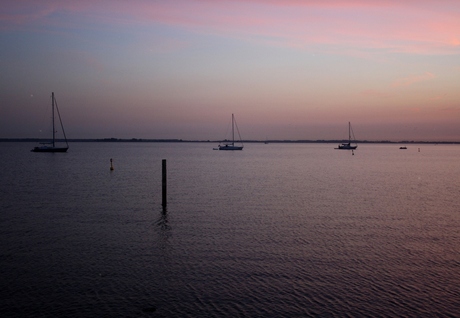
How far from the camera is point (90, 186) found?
1775 inches

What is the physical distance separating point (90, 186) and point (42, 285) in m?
32.3

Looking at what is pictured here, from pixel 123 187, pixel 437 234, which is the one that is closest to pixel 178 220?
pixel 437 234

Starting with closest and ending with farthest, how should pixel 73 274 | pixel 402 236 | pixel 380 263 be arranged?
pixel 73 274 < pixel 380 263 < pixel 402 236

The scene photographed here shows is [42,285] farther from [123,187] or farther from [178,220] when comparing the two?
[123,187]

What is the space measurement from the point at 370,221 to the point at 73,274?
58.9ft

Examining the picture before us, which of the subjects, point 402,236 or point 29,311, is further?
point 402,236

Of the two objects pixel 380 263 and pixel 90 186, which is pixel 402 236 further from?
pixel 90 186

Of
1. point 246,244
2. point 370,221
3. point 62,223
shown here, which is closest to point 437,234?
point 370,221

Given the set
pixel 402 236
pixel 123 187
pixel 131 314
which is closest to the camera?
pixel 131 314

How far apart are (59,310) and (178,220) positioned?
13.9 metres

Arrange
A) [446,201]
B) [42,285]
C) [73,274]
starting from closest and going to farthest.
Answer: [42,285], [73,274], [446,201]

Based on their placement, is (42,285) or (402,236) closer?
(42,285)

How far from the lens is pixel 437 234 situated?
2189 centimetres

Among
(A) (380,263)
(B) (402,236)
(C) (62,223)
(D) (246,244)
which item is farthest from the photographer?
(C) (62,223)
